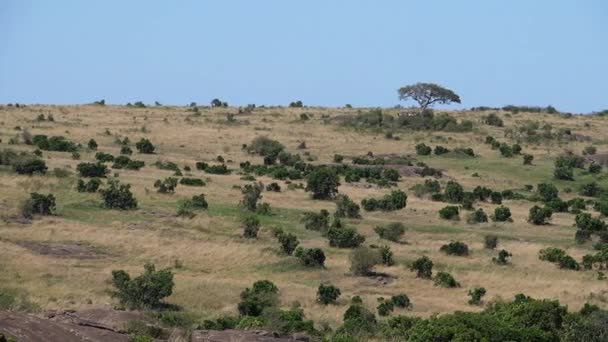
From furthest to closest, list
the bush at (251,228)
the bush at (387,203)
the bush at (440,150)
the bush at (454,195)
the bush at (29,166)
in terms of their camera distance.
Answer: the bush at (440,150)
the bush at (454,195)
the bush at (29,166)
the bush at (387,203)
the bush at (251,228)

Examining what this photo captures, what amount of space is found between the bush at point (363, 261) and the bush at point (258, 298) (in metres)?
5.01

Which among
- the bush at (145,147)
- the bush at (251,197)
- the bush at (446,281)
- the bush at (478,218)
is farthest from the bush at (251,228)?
the bush at (145,147)

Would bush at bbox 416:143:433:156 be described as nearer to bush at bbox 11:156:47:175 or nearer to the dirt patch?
bush at bbox 11:156:47:175

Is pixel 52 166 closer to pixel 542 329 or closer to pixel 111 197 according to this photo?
pixel 111 197

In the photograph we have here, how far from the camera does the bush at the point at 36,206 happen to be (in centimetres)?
4509

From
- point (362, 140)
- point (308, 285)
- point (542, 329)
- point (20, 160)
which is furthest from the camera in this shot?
point (362, 140)

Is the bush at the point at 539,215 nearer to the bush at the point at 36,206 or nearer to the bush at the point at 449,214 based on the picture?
the bush at the point at 449,214

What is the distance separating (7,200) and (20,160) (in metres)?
9.94

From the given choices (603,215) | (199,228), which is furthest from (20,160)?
(603,215)

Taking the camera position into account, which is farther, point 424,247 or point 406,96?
point 406,96

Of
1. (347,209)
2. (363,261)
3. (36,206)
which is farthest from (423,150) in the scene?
(363,261)

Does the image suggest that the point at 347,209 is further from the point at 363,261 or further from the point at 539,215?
the point at 363,261

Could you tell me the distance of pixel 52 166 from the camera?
195ft

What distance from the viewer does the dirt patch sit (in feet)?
128
